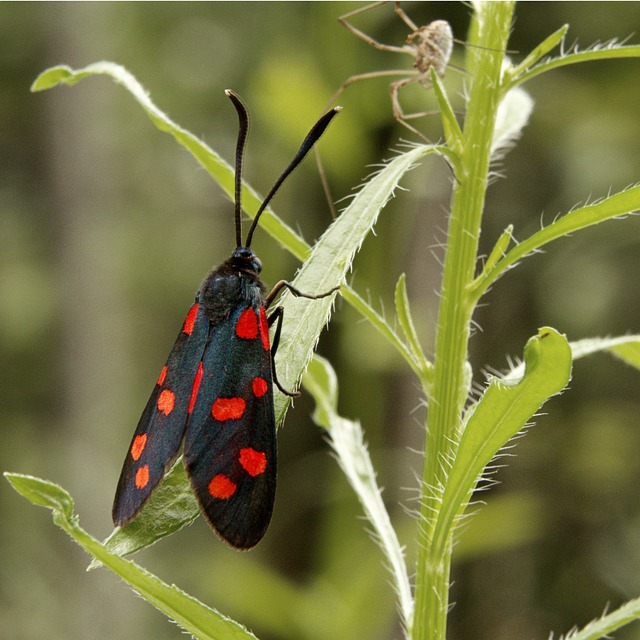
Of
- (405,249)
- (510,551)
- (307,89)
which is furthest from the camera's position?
(510,551)

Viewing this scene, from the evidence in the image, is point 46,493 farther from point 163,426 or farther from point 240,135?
point 240,135

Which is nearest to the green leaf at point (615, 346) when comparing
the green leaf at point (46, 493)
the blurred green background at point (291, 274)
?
the green leaf at point (46, 493)

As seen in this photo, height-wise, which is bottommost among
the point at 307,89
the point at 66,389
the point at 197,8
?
the point at 66,389

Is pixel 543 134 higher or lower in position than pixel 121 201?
higher

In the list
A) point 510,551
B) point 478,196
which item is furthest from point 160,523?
point 510,551

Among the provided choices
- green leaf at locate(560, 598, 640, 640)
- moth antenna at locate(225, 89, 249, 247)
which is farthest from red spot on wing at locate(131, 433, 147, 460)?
green leaf at locate(560, 598, 640, 640)

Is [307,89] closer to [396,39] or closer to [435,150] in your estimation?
[396,39]

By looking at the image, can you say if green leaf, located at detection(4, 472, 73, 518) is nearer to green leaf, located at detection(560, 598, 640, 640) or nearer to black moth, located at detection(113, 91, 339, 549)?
black moth, located at detection(113, 91, 339, 549)

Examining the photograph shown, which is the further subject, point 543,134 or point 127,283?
point 127,283
